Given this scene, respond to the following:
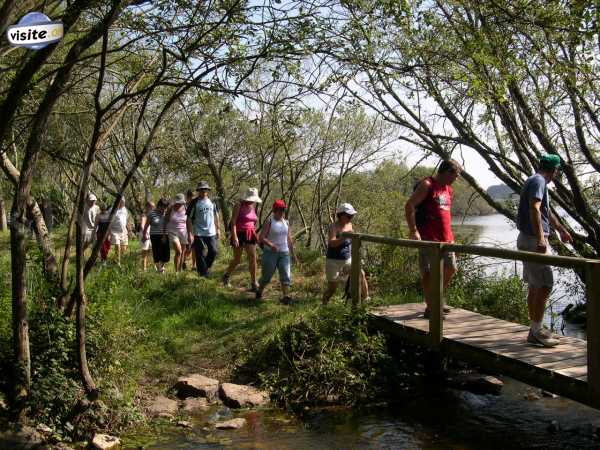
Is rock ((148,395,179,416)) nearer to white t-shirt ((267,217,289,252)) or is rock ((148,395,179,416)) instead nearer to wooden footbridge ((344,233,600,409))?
wooden footbridge ((344,233,600,409))

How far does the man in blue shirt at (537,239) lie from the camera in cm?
599

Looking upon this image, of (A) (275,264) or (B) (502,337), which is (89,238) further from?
(B) (502,337)

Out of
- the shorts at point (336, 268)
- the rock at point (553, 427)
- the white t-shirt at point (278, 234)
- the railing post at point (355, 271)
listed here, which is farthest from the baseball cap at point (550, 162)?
the white t-shirt at point (278, 234)

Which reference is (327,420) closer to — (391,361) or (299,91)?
(391,361)

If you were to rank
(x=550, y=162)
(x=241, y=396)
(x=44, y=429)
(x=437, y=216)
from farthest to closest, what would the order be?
1. (x=437, y=216)
2. (x=241, y=396)
3. (x=550, y=162)
4. (x=44, y=429)

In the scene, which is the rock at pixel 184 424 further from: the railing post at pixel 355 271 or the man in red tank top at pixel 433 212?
the man in red tank top at pixel 433 212

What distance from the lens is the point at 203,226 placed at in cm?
1112

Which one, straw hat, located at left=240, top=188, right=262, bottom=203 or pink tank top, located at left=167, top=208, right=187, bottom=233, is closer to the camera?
straw hat, located at left=240, top=188, right=262, bottom=203

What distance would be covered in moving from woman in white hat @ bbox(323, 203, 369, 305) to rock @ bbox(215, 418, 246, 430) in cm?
267

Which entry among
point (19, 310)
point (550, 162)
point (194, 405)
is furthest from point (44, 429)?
point (550, 162)

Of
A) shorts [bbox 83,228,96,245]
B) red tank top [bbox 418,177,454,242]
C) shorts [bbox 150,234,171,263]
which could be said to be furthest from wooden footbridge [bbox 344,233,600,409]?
shorts [bbox 150,234,171,263]

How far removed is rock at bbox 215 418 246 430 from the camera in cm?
639

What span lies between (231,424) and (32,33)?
13.2 ft

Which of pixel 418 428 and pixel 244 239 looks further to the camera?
pixel 244 239
